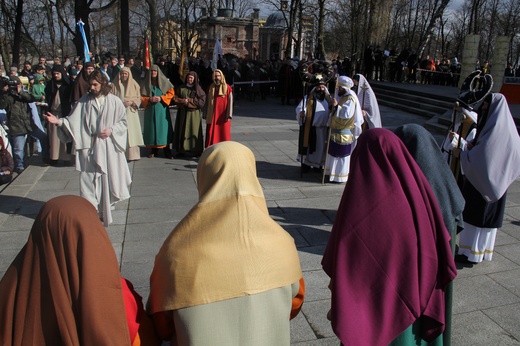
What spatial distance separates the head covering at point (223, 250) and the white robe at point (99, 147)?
417cm

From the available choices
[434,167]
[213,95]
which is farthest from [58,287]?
[213,95]

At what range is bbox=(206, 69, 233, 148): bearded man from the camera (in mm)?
9891

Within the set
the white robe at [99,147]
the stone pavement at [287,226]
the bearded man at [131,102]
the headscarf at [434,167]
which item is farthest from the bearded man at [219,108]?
the headscarf at [434,167]

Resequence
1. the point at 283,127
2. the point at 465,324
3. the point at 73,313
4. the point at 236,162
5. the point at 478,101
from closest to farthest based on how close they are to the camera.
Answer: the point at 73,313 < the point at 236,162 < the point at 465,324 < the point at 478,101 < the point at 283,127

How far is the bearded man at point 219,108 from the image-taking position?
389 inches

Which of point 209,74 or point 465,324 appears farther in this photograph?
point 209,74

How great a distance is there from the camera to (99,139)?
19.6ft

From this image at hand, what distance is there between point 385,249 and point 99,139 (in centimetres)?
440

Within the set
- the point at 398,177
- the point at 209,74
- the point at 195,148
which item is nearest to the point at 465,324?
the point at 398,177

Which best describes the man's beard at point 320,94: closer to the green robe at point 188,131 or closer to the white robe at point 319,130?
the white robe at point 319,130

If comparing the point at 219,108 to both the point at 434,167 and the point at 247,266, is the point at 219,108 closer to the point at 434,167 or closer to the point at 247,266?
the point at 434,167

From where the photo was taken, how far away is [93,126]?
5.97 m

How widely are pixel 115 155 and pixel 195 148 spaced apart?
4.16 m

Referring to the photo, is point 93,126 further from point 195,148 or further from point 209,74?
point 209,74
